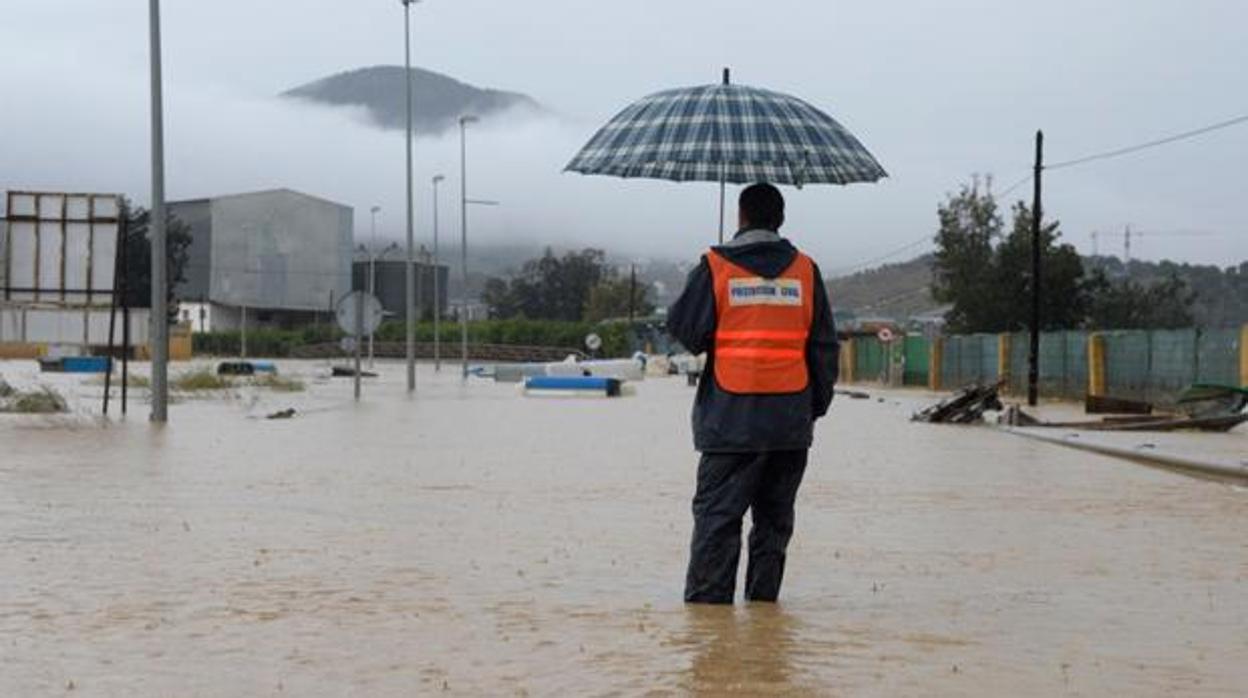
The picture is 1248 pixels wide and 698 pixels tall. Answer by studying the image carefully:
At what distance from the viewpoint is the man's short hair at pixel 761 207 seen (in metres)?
6.68

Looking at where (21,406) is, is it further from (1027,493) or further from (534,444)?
(1027,493)

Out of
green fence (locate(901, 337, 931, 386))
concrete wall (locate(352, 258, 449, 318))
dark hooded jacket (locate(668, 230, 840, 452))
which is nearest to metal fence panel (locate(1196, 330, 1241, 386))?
dark hooded jacket (locate(668, 230, 840, 452))

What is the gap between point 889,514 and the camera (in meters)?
11.5

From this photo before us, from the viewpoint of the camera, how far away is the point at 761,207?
6676 millimetres

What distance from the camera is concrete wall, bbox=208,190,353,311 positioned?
12800 centimetres

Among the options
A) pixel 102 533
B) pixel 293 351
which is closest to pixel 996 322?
pixel 293 351

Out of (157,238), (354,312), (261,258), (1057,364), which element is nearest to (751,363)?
(157,238)

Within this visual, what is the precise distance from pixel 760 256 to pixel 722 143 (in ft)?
7.13

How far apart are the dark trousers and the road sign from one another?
26661 millimetres

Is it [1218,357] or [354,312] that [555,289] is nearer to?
[354,312]

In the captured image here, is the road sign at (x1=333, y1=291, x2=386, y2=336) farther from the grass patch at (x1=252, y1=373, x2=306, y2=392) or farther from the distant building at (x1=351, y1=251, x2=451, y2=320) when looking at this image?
the distant building at (x1=351, y1=251, x2=451, y2=320)

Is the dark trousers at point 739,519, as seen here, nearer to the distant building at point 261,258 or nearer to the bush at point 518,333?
the bush at point 518,333

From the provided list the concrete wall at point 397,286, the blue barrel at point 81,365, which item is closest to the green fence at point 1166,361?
the blue barrel at point 81,365

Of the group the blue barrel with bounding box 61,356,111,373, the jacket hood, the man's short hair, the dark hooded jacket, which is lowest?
the blue barrel with bounding box 61,356,111,373
